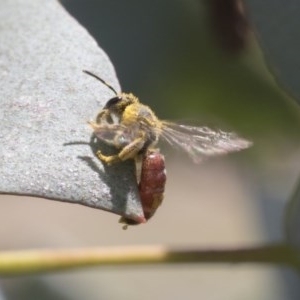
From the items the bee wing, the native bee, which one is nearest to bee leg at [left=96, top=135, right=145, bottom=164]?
the native bee

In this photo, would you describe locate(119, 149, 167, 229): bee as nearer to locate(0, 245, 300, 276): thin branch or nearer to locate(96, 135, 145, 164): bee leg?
locate(96, 135, 145, 164): bee leg

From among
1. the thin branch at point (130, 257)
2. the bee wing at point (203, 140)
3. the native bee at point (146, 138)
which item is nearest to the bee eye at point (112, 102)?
the native bee at point (146, 138)

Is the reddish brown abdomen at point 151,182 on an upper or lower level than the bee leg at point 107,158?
upper

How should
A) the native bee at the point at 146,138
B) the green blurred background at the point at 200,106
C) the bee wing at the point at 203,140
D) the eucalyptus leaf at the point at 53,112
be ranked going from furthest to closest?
the green blurred background at the point at 200,106, the bee wing at the point at 203,140, the native bee at the point at 146,138, the eucalyptus leaf at the point at 53,112

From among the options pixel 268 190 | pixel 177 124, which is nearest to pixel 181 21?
pixel 177 124

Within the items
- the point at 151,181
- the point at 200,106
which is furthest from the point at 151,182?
the point at 200,106

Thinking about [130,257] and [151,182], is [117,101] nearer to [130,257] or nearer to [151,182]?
[151,182]

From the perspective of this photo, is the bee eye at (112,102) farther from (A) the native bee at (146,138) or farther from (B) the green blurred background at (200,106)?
(B) the green blurred background at (200,106)
